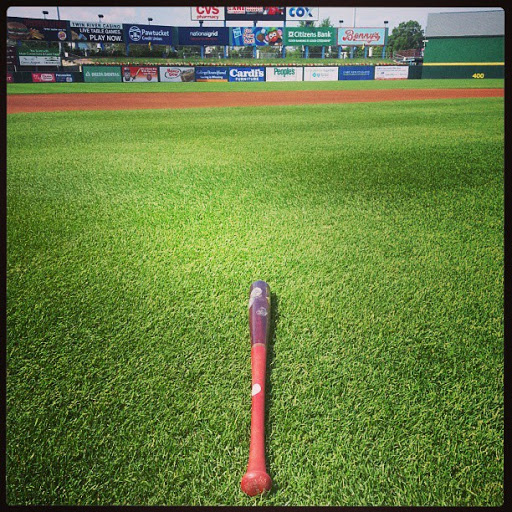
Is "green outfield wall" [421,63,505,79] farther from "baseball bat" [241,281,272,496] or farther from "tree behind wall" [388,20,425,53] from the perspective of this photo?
"baseball bat" [241,281,272,496]

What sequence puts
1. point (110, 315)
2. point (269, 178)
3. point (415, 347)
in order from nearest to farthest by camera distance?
point (415, 347)
point (110, 315)
point (269, 178)

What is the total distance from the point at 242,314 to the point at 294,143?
4643 mm

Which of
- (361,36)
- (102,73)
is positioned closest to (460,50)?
(361,36)

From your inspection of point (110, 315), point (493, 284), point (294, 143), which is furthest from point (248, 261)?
point (294, 143)

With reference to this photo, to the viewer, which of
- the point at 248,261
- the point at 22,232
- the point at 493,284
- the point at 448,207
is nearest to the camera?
the point at 493,284

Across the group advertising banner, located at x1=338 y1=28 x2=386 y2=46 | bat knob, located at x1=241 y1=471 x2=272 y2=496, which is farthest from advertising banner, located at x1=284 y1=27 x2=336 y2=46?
bat knob, located at x1=241 y1=471 x2=272 y2=496

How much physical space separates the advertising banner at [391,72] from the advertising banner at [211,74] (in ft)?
35.5

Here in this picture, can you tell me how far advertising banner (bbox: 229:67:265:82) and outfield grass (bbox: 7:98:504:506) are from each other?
26.5 meters

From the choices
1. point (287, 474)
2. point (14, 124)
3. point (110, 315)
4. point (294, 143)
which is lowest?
point (287, 474)

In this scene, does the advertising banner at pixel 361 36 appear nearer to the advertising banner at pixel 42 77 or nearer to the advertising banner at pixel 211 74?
the advertising banner at pixel 211 74

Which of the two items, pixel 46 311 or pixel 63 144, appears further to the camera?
pixel 63 144

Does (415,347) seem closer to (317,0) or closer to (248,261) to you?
(248,261)

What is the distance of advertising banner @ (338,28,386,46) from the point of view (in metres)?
37.3

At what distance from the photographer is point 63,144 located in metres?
6.20
